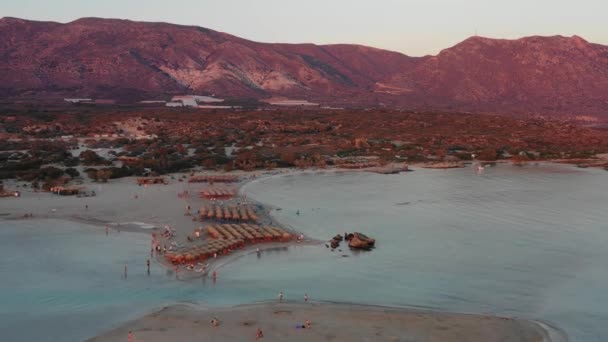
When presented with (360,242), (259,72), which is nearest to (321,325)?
(360,242)

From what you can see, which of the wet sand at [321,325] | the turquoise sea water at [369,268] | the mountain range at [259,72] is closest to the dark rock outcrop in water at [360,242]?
the turquoise sea water at [369,268]

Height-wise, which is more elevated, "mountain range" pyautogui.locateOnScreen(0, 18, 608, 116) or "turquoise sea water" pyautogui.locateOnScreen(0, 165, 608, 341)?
"mountain range" pyautogui.locateOnScreen(0, 18, 608, 116)

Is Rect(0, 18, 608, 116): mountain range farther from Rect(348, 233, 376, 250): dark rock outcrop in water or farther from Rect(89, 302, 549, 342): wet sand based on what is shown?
Rect(89, 302, 549, 342): wet sand

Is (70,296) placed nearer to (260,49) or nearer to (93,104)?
(93,104)

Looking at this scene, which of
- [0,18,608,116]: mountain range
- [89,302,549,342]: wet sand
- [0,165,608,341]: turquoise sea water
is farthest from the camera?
[0,18,608,116]: mountain range

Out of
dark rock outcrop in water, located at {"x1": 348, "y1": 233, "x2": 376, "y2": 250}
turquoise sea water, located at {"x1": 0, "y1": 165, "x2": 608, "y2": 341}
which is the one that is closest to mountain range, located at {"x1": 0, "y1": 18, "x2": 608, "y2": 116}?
turquoise sea water, located at {"x1": 0, "y1": 165, "x2": 608, "y2": 341}
